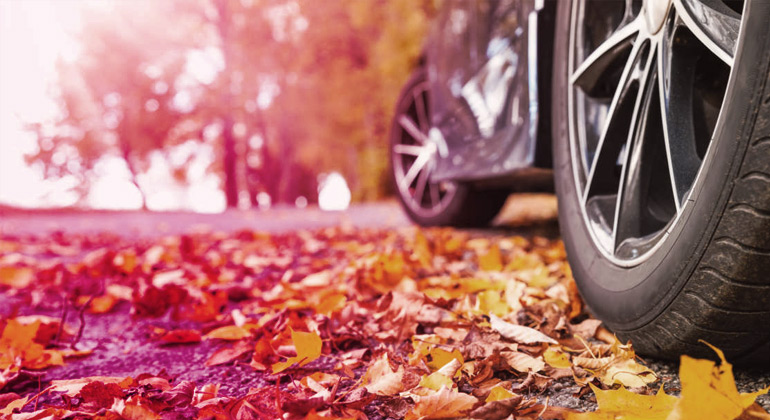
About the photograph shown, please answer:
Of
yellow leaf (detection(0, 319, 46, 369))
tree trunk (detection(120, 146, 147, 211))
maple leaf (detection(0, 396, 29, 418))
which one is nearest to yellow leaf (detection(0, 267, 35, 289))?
yellow leaf (detection(0, 319, 46, 369))

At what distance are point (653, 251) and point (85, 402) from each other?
1.14 metres

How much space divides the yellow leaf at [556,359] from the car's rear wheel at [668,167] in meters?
0.15

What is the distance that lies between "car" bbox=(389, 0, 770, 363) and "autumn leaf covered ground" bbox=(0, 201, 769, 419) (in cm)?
15

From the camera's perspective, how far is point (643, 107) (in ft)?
4.17

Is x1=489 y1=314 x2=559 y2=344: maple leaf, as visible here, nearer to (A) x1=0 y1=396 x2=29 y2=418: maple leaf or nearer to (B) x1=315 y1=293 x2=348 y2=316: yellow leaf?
(B) x1=315 y1=293 x2=348 y2=316: yellow leaf

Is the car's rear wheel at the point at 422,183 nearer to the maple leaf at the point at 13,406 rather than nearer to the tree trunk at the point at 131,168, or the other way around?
the maple leaf at the point at 13,406

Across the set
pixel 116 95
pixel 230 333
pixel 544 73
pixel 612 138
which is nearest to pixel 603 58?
pixel 612 138

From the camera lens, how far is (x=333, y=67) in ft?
45.5

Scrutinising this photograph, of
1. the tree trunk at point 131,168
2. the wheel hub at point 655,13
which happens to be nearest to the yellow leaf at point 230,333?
the wheel hub at point 655,13

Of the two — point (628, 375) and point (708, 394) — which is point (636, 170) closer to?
point (628, 375)

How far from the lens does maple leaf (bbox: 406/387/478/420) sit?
88cm

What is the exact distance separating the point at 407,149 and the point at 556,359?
2845mm

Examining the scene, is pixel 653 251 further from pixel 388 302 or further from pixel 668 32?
pixel 388 302

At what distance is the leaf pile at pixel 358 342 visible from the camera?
0.93 meters
